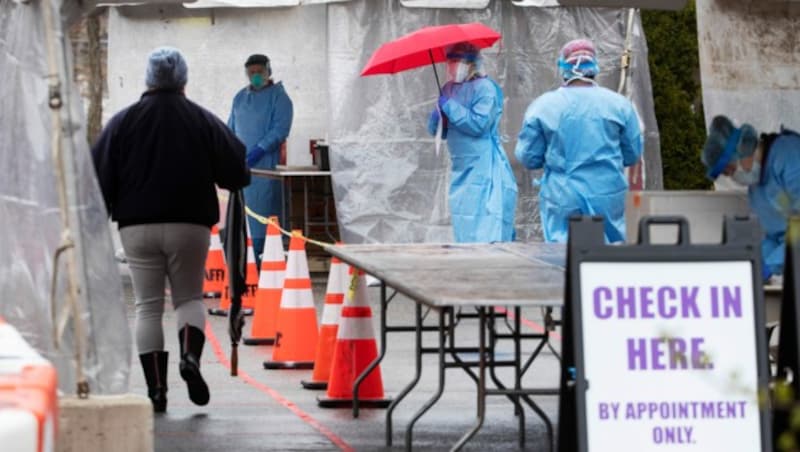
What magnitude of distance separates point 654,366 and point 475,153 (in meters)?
8.75

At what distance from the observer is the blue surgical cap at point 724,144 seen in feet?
27.1

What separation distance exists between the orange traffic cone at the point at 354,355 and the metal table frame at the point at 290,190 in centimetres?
804

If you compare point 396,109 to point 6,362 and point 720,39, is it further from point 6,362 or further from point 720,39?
point 6,362

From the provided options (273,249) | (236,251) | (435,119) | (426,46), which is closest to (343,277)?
(236,251)

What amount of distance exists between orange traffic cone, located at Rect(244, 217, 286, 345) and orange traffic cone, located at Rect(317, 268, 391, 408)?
113 inches

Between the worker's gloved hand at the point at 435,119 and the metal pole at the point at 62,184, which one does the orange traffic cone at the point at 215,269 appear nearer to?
the worker's gloved hand at the point at 435,119

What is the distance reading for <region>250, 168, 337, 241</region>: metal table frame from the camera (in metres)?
18.8

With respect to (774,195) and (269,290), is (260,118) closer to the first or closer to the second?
(269,290)

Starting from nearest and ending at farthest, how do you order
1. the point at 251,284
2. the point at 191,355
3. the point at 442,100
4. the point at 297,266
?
the point at 191,355 → the point at 297,266 → the point at 442,100 → the point at 251,284

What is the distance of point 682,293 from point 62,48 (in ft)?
9.34

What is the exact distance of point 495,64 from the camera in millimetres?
19203

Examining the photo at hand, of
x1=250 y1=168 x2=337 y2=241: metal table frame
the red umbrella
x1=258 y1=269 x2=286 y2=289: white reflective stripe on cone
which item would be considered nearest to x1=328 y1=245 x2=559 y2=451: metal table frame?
x1=258 y1=269 x2=286 y2=289: white reflective stripe on cone

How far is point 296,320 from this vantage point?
12.3 meters

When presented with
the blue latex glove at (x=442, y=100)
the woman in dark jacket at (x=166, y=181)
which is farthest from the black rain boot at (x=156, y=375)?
the blue latex glove at (x=442, y=100)
